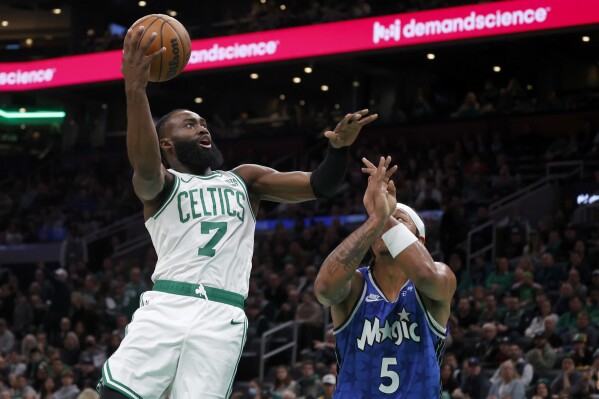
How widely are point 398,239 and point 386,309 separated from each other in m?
0.37

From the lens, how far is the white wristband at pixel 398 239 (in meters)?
5.41

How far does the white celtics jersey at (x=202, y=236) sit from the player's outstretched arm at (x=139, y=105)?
1.18ft

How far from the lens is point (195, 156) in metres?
5.54

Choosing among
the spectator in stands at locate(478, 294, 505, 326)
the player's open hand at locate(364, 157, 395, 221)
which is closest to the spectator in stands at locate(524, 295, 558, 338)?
the spectator in stands at locate(478, 294, 505, 326)

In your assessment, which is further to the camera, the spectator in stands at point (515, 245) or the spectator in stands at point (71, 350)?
the spectator in stands at point (71, 350)

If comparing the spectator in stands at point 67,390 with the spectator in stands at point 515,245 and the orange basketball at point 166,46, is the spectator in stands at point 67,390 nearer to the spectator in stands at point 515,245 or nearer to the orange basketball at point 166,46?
the spectator in stands at point 515,245

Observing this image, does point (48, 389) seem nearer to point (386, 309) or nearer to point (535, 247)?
point (535, 247)

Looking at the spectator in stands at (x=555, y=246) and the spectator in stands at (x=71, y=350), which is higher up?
the spectator in stands at (x=555, y=246)

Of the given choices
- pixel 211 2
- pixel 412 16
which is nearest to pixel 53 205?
pixel 211 2

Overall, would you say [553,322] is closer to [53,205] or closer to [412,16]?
[412,16]

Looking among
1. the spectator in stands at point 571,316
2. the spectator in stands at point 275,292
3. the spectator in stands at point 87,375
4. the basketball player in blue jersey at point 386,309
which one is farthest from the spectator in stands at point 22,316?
the basketball player in blue jersey at point 386,309

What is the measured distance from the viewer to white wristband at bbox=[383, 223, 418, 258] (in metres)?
5.41

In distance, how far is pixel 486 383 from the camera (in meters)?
12.5

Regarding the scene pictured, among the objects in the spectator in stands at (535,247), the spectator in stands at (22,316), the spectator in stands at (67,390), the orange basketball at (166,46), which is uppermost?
the orange basketball at (166,46)
